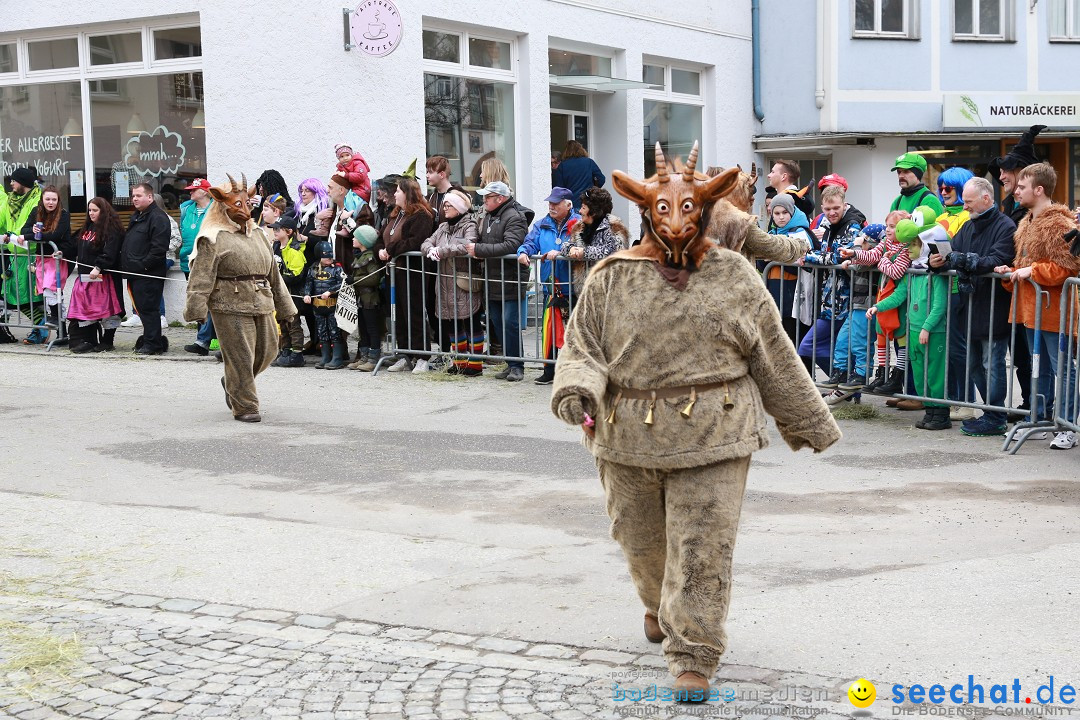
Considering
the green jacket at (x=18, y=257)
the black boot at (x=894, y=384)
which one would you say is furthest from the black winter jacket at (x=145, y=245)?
the black boot at (x=894, y=384)

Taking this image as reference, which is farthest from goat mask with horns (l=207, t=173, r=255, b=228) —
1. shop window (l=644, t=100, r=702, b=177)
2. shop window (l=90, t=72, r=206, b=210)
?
shop window (l=644, t=100, r=702, b=177)

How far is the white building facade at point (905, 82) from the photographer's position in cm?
2222

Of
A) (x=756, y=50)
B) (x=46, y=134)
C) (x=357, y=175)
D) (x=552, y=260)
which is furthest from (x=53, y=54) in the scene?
(x=756, y=50)

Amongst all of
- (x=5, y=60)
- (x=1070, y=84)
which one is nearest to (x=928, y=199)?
(x=5, y=60)

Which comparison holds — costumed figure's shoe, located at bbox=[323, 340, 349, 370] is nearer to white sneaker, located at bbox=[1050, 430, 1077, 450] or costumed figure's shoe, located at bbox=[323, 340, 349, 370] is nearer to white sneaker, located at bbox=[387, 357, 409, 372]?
white sneaker, located at bbox=[387, 357, 409, 372]

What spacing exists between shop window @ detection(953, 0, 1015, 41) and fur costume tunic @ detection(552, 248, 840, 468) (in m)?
20.0

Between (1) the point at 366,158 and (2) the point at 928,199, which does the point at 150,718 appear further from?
(1) the point at 366,158

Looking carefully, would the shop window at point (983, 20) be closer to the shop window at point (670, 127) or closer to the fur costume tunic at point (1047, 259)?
the shop window at point (670, 127)

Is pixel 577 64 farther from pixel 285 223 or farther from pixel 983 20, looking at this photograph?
pixel 983 20

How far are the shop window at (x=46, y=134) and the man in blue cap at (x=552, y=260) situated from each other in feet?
25.5

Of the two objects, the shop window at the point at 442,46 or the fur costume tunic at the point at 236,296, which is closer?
the fur costume tunic at the point at 236,296

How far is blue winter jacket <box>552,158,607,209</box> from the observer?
17.4 m

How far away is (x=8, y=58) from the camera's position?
17609 millimetres

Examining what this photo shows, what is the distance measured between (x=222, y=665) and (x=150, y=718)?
522mm
